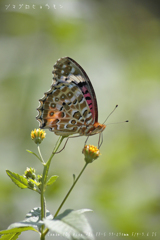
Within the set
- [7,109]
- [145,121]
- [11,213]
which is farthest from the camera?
[145,121]

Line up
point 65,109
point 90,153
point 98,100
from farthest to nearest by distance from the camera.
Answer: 1. point 98,100
2. point 65,109
3. point 90,153

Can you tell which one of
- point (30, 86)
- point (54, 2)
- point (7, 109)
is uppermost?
point (54, 2)

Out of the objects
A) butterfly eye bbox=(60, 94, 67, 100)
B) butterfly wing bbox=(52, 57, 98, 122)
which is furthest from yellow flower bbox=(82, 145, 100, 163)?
butterfly eye bbox=(60, 94, 67, 100)

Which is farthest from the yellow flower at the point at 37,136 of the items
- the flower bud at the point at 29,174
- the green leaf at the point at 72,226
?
the green leaf at the point at 72,226

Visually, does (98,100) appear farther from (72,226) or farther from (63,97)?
(72,226)

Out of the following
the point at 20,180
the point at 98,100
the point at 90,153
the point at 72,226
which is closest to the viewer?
the point at 72,226

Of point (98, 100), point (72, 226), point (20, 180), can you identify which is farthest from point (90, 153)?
point (98, 100)

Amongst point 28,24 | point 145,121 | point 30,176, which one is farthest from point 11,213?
point 28,24

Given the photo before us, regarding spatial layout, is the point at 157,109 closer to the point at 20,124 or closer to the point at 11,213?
the point at 20,124
